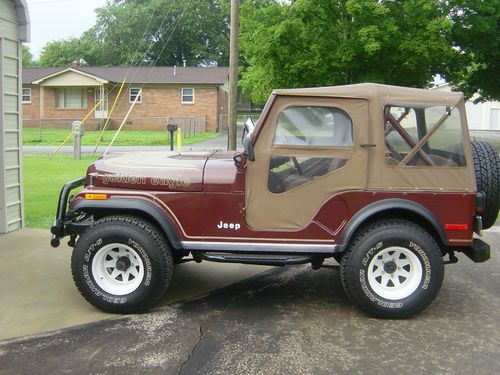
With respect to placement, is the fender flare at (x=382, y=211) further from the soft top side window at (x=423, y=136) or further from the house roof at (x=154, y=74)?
the house roof at (x=154, y=74)

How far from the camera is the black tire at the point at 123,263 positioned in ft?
15.8

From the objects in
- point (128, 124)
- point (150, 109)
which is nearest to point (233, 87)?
point (128, 124)

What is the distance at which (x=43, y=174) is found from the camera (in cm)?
1491

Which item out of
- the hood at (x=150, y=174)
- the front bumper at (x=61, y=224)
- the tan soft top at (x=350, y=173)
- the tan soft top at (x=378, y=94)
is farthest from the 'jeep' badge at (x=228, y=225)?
the front bumper at (x=61, y=224)

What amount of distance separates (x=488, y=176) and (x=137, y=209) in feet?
10.3

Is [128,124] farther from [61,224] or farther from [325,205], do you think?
[325,205]

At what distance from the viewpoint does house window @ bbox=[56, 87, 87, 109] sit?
1551 inches

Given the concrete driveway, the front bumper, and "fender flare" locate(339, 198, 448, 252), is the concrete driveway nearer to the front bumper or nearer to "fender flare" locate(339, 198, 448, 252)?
the front bumper

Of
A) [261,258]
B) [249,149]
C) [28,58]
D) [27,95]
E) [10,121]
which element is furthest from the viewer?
[28,58]

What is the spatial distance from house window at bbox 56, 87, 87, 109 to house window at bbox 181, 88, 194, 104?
7144 millimetres

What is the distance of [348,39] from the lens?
1716cm

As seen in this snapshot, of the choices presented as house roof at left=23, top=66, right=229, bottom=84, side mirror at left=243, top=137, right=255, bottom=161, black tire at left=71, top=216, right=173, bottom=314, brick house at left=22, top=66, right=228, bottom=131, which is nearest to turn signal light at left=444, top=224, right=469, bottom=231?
side mirror at left=243, top=137, right=255, bottom=161

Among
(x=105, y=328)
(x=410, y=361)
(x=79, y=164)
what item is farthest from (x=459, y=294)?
(x=79, y=164)

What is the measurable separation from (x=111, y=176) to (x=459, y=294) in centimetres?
364
